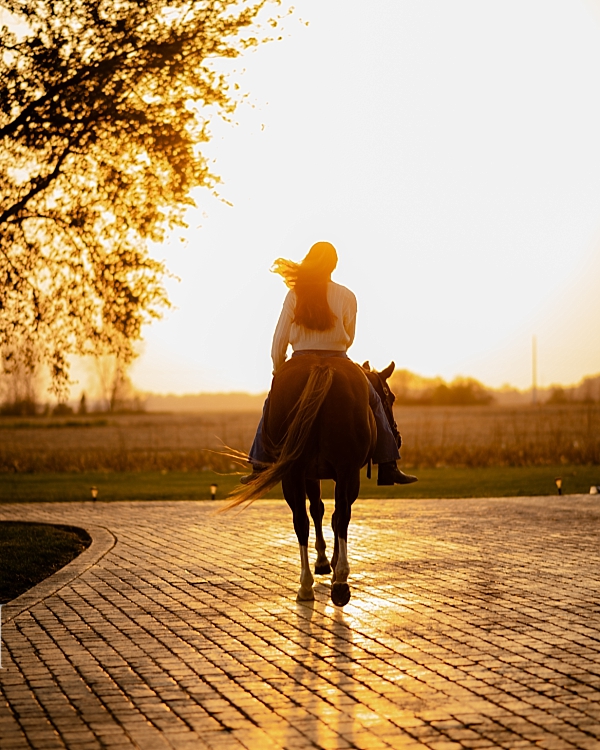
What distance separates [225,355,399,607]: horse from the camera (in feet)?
29.6

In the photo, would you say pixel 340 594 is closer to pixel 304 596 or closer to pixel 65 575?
pixel 304 596

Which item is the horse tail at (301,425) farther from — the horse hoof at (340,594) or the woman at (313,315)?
the horse hoof at (340,594)

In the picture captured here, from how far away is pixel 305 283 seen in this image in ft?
31.1

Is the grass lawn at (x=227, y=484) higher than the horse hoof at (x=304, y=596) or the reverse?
higher

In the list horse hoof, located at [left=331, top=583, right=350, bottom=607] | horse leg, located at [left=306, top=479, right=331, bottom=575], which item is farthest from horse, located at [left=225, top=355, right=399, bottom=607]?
horse leg, located at [left=306, top=479, right=331, bottom=575]

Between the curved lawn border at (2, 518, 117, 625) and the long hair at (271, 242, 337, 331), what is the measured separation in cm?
313

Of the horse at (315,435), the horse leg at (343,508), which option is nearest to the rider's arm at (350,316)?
the horse at (315,435)

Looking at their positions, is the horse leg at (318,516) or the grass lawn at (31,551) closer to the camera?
the horse leg at (318,516)

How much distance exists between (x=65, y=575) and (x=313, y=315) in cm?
360

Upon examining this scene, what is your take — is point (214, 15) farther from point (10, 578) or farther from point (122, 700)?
point (122, 700)

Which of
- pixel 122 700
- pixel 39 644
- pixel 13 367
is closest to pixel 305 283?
pixel 39 644

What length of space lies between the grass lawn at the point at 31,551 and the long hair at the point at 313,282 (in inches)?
135

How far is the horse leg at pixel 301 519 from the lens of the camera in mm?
9273

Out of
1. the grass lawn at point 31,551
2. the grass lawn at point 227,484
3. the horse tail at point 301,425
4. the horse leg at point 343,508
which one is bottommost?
the grass lawn at point 31,551
